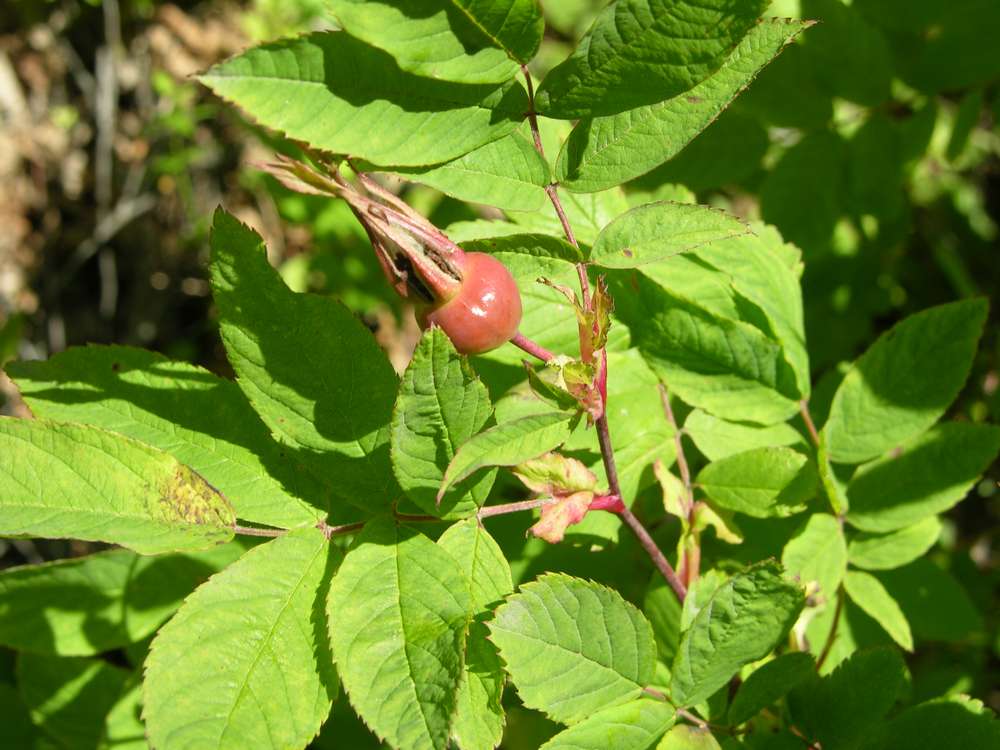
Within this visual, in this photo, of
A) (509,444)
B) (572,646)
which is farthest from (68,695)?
(509,444)

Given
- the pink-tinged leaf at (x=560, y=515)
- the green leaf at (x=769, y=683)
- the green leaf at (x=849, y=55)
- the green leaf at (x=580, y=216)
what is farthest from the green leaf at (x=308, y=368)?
the green leaf at (x=849, y=55)

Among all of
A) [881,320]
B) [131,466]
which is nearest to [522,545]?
[131,466]

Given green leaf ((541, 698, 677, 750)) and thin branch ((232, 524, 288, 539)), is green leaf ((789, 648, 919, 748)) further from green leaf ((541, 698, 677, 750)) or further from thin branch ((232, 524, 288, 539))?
thin branch ((232, 524, 288, 539))

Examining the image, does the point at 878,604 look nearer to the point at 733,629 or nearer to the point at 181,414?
the point at 733,629

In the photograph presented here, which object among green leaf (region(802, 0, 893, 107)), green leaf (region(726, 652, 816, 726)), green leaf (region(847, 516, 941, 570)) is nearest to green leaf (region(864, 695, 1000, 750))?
green leaf (region(726, 652, 816, 726))

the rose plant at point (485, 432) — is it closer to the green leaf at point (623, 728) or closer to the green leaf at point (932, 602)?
the green leaf at point (623, 728)

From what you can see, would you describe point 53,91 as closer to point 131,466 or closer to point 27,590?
point 27,590

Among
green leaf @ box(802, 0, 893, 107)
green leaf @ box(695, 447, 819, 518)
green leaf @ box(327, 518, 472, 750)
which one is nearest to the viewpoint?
green leaf @ box(327, 518, 472, 750)
